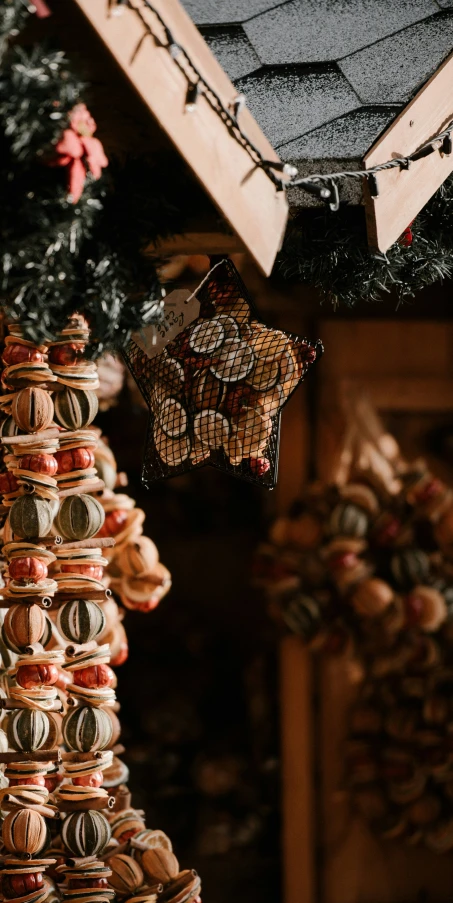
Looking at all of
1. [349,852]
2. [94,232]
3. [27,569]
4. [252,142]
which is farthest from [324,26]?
[349,852]

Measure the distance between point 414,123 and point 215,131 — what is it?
250 mm

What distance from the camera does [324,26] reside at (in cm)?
108

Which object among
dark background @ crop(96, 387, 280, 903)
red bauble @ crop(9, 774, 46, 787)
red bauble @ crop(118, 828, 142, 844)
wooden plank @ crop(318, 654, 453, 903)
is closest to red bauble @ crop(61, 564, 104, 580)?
red bauble @ crop(9, 774, 46, 787)

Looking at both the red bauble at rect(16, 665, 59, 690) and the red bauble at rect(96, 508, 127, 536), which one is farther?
the red bauble at rect(96, 508, 127, 536)

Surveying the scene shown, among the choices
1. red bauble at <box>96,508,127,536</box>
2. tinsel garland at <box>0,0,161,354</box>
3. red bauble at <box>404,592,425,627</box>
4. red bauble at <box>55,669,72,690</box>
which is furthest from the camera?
red bauble at <box>404,592,425,627</box>

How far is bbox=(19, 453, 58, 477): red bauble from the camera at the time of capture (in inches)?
36.6

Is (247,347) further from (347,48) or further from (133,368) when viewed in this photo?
(347,48)

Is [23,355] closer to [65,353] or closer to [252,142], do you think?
[65,353]

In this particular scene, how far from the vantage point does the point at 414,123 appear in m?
0.93

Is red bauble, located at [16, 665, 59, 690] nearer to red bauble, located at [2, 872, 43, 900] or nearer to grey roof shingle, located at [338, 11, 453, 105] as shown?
red bauble, located at [2, 872, 43, 900]

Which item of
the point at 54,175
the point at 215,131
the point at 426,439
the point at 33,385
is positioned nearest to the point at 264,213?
the point at 215,131

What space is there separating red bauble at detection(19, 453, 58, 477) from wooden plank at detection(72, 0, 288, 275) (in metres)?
0.30

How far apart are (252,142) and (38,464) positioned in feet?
1.23

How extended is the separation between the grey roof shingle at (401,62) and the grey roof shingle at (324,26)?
16 millimetres
